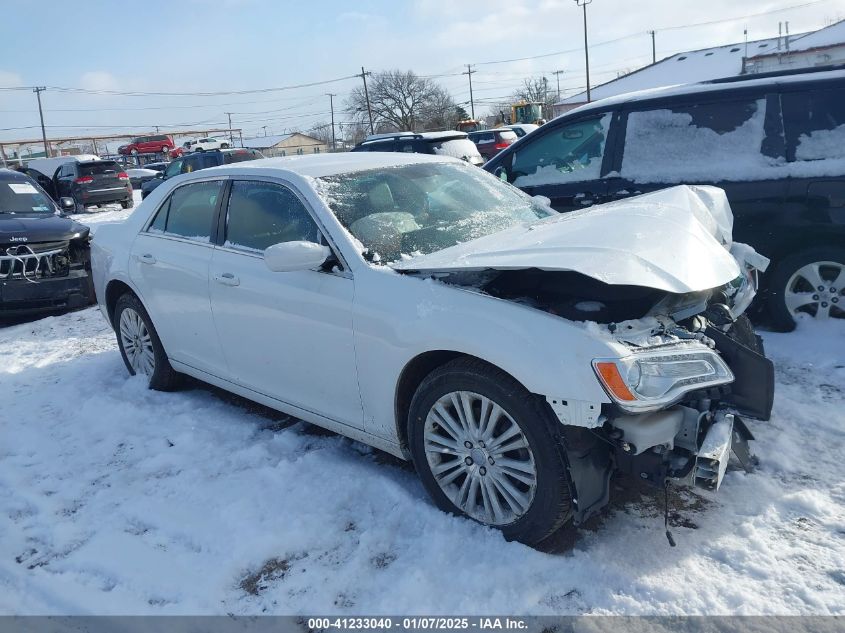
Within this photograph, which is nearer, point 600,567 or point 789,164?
point 600,567

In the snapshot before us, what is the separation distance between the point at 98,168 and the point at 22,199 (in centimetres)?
1345

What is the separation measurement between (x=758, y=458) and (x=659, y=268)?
1.32 meters

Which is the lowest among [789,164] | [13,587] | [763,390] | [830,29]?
[13,587]

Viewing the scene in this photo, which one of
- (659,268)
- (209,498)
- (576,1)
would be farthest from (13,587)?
(576,1)

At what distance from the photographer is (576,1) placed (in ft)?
167

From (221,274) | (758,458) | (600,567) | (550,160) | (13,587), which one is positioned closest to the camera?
(600,567)

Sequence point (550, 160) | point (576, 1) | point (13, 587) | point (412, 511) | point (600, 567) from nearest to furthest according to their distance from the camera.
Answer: point (600, 567) → point (13, 587) → point (412, 511) → point (550, 160) → point (576, 1)

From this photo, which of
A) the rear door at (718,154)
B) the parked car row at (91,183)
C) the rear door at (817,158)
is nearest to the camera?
the rear door at (817,158)

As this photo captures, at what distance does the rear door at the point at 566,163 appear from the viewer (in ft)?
19.4

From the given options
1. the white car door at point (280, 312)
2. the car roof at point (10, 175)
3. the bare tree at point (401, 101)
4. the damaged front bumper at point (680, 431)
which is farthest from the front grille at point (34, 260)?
the bare tree at point (401, 101)

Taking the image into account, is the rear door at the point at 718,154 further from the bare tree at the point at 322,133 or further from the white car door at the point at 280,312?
the bare tree at the point at 322,133

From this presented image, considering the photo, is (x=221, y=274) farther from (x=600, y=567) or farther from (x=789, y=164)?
(x=789, y=164)

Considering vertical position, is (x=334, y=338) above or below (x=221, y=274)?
below

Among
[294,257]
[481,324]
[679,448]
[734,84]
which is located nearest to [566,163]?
[734,84]
